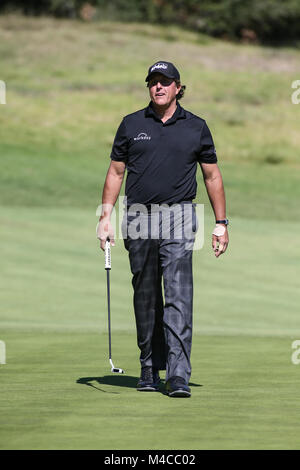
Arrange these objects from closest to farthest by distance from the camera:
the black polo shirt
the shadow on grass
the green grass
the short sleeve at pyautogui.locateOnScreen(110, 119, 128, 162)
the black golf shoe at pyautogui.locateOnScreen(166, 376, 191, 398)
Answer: the green grass, the black golf shoe at pyautogui.locateOnScreen(166, 376, 191, 398), the black polo shirt, the short sleeve at pyautogui.locateOnScreen(110, 119, 128, 162), the shadow on grass

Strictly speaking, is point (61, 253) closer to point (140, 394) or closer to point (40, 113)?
point (140, 394)

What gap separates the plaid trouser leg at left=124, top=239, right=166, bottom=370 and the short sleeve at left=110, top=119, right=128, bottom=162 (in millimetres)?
553

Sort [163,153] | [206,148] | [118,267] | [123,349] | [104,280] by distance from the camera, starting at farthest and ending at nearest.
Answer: [118,267], [104,280], [123,349], [206,148], [163,153]

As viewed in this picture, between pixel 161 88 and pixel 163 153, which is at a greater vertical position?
pixel 161 88

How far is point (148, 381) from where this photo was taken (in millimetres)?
7289

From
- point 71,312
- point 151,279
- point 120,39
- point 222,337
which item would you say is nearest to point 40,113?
point 120,39

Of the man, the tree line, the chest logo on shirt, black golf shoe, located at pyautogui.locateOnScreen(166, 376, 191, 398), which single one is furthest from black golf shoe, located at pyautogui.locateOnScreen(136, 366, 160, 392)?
the tree line

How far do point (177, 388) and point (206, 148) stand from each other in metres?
1.58

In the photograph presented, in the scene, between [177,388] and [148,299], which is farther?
[148,299]

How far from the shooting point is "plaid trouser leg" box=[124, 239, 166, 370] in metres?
7.33

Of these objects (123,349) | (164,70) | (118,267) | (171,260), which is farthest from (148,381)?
(118,267)

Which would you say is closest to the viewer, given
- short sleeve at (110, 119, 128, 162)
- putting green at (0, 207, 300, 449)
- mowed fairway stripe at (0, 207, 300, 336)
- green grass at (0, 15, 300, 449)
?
putting green at (0, 207, 300, 449)

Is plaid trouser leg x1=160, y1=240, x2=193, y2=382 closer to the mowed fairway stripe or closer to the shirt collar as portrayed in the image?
the shirt collar

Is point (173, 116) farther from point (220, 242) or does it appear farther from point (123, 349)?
point (123, 349)
